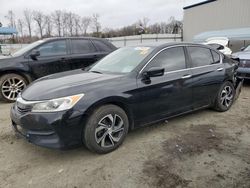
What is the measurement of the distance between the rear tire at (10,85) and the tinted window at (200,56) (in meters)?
4.25

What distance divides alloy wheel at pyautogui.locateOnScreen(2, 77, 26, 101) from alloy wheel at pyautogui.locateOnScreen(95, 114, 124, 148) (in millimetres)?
3792

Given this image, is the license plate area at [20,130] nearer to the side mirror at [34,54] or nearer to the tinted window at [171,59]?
the tinted window at [171,59]

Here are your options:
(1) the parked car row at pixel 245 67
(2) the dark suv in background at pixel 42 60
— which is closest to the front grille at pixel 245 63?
(1) the parked car row at pixel 245 67

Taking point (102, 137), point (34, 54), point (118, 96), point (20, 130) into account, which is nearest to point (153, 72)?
point (118, 96)

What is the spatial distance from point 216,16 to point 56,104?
75.7 ft

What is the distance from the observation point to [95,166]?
10.3 feet

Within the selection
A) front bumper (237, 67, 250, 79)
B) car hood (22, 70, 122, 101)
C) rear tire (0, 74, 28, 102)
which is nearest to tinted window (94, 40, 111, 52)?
rear tire (0, 74, 28, 102)

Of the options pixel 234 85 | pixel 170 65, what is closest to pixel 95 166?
pixel 170 65

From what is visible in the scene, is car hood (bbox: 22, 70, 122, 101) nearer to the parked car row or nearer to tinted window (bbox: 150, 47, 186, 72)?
tinted window (bbox: 150, 47, 186, 72)

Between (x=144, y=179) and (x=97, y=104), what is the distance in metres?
1.11

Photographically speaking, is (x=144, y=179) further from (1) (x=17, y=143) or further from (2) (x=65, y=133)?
(1) (x=17, y=143)

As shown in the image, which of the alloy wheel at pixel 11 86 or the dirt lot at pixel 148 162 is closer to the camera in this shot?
the dirt lot at pixel 148 162

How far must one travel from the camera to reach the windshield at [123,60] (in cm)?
392

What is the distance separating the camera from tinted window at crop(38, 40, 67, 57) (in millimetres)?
6531
